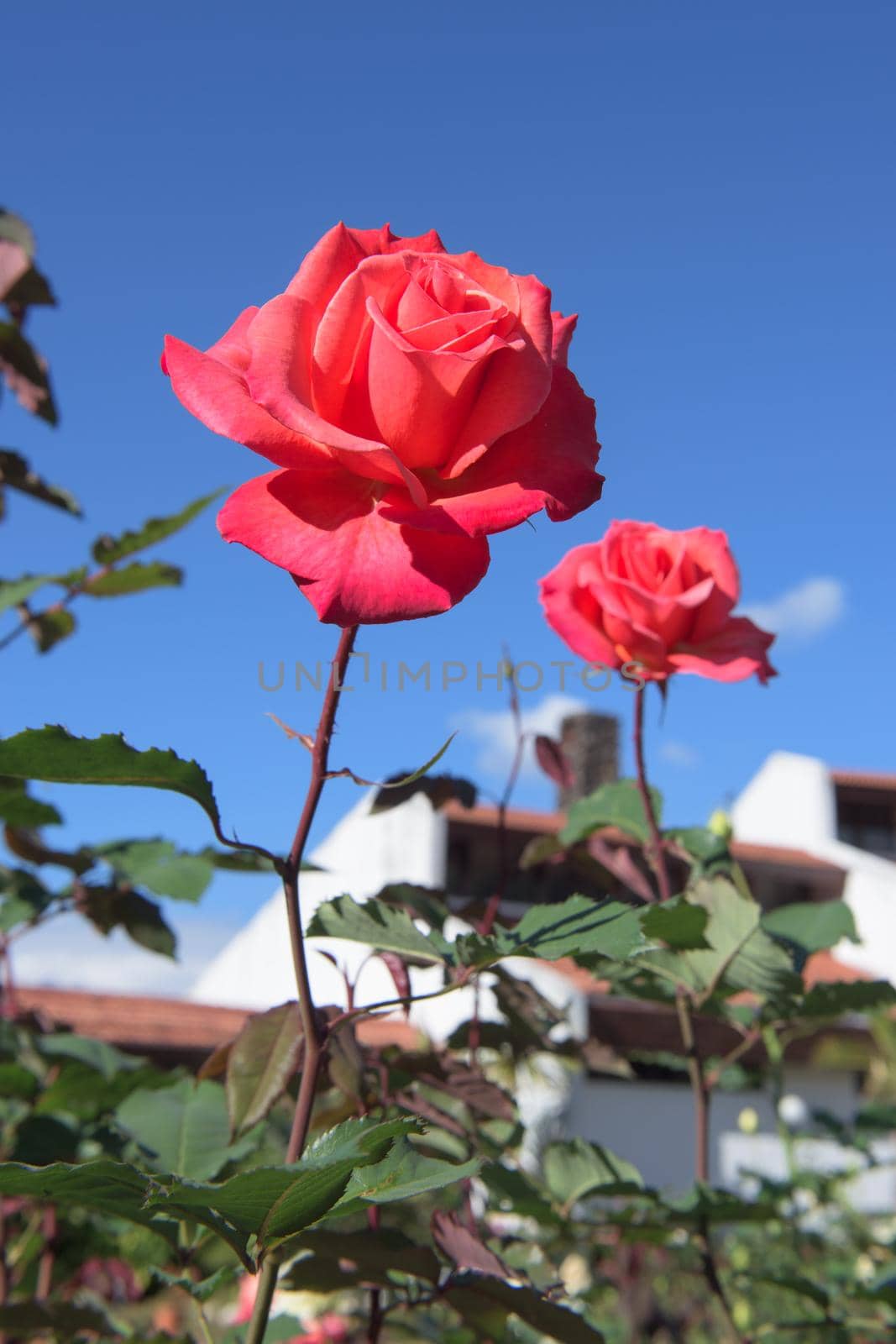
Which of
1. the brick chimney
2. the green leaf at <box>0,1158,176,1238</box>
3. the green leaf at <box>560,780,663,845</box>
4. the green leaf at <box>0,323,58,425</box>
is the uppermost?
the brick chimney

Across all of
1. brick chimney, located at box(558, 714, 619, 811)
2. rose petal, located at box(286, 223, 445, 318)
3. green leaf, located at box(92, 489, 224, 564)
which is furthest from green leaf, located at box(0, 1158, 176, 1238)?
brick chimney, located at box(558, 714, 619, 811)

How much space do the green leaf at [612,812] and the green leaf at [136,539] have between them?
2.25 ft

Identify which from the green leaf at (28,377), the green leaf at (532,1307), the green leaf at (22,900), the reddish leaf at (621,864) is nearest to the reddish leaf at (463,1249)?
the green leaf at (532,1307)

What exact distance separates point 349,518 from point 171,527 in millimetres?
1025

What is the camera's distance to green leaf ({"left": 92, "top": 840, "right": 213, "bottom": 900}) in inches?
52.4

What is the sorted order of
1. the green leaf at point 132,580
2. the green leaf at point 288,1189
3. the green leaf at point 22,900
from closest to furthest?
1. the green leaf at point 288,1189
2. the green leaf at point 22,900
3. the green leaf at point 132,580

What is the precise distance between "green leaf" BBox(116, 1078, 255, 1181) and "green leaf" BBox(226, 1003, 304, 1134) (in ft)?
0.42

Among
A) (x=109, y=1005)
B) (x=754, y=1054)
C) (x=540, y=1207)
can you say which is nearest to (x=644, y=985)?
(x=540, y=1207)

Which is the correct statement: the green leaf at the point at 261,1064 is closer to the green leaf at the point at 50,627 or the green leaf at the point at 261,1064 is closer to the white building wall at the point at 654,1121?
the green leaf at the point at 50,627

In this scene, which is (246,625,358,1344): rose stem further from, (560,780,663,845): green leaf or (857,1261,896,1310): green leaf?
(857,1261,896,1310): green leaf

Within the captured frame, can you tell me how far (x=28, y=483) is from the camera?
5.52ft

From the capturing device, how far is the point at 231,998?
17641 millimetres

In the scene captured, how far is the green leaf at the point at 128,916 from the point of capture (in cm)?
139

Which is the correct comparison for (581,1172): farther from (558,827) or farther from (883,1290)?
(558,827)
